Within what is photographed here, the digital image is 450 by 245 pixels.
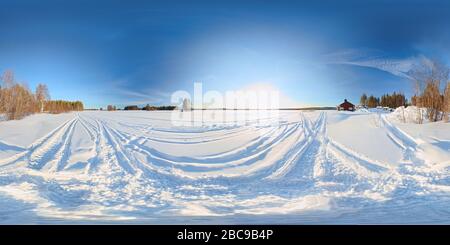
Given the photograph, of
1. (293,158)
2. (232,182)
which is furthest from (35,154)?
(293,158)

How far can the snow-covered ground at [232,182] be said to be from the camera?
385 centimetres

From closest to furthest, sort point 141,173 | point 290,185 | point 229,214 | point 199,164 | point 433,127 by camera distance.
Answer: point 229,214 < point 290,185 < point 141,173 < point 199,164 < point 433,127

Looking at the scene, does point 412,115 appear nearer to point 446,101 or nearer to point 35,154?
point 446,101

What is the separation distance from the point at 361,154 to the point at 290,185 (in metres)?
2.75

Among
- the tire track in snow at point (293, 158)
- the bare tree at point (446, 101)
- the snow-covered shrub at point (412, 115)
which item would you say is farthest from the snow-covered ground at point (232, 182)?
the snow-covered shrub at point (412, 115)

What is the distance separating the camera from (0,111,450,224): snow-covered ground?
385 cm

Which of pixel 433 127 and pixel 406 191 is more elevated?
pixel 433 127

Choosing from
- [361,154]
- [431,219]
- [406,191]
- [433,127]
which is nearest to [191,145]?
[361,154]

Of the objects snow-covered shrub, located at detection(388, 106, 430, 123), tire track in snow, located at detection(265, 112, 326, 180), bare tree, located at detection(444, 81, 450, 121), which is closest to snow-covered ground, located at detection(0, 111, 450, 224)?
tire track in snow, located at detection(265, 112, 326, 180)

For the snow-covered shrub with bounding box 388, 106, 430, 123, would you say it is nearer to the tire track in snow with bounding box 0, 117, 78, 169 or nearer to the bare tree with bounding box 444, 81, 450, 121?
the bare tree with bounding box 444, 81, 450, 121

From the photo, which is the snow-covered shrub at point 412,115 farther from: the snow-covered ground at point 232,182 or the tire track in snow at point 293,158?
the tire track in snow at point 293,158

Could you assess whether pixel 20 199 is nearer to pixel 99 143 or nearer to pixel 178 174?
pixel 178 174

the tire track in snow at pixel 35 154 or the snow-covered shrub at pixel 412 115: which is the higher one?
the snow-covered shrub at pixel 412 115

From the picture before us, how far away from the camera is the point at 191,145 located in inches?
348
